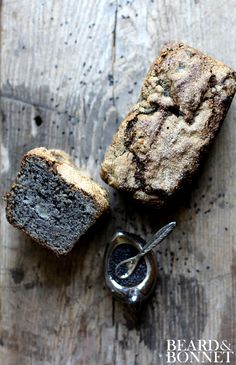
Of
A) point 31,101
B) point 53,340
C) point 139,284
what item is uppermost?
point 31,101

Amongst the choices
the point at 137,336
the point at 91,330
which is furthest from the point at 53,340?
the point at 137,336

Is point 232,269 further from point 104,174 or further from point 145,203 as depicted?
point 104,174

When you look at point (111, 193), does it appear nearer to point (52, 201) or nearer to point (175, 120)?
point (52, 201)

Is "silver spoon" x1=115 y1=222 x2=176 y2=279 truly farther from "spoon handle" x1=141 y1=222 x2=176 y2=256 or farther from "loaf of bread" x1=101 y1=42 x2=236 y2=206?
"loaf of bread" x1=101 y1=42 x2=236 y2=206

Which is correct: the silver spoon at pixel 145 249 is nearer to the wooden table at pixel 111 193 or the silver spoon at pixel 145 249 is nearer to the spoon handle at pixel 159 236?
the spoon handle at pixel 159 236

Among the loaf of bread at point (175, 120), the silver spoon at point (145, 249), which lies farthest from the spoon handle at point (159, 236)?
the loaf of bread at point (175, 120)

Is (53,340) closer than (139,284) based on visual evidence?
No

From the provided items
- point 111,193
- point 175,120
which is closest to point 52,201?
point 111,193
